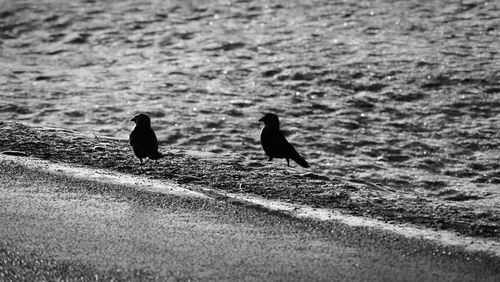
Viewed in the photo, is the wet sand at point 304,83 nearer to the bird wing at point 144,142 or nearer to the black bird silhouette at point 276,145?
the bird wing at point 144,142

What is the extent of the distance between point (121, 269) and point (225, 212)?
1.16m

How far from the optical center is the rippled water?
11383 mm

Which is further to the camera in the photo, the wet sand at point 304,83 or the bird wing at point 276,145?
the wet sand at point 304,83

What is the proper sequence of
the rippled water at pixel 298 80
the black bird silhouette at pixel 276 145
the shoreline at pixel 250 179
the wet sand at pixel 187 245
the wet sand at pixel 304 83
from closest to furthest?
the wet sand at pixel 187 245
the shoreline at pixel 250 179
the black bird silhouette at pixel 276 145
the wet sand at pixel 304 83
the rippled water at pixel 298 80

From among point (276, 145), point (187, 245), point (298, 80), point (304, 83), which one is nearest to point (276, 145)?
point (276, 145)

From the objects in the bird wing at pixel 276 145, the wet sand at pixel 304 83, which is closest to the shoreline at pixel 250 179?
the wet sand at pixel 304 83

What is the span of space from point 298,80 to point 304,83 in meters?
0.21

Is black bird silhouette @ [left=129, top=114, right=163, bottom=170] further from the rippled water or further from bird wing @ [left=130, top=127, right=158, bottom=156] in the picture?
the rippled water

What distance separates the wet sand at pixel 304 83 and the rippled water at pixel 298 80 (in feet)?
0.11

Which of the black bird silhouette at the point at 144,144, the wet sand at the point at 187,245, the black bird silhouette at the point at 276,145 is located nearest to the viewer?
the wet sand at the point at 187,245

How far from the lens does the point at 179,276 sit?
16.0 feet

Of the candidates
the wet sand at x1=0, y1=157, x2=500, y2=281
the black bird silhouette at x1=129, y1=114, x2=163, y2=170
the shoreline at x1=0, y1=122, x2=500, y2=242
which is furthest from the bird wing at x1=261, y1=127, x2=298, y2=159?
the wet sand at x1=0, y1=157, x2=500, y2=281

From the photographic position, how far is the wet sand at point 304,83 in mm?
10961

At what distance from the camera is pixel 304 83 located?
14.6 meters
